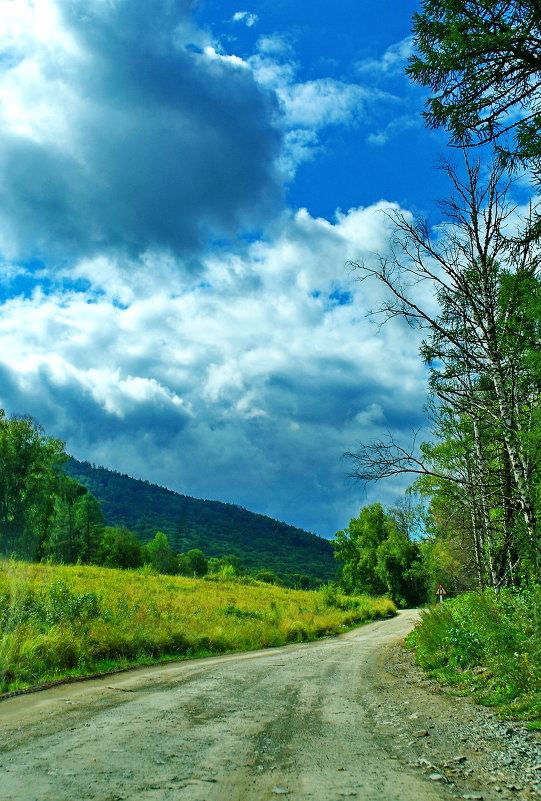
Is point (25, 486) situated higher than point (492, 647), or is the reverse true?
point (25, 486)

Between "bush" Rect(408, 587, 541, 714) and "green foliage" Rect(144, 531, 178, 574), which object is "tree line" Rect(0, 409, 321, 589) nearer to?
"green foliage" Rect(144, 531, 178, 574)

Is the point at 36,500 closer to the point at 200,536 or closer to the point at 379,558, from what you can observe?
the point at 379,558

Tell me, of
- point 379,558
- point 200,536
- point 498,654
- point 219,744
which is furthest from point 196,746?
point 200,536

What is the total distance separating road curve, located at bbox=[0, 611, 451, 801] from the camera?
3.99m

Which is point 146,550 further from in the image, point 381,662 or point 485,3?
point 485,3

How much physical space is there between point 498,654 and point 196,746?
15.8ft

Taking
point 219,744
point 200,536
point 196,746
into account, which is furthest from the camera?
point 200,536

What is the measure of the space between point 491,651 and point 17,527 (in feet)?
151

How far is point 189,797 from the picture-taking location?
3811 millimetres

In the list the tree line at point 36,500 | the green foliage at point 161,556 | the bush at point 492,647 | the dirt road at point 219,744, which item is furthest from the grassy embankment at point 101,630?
the green foliage at point 161,556

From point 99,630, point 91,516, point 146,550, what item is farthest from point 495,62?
point 146,550

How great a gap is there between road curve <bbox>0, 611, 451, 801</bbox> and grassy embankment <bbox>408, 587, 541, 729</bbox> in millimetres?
1794

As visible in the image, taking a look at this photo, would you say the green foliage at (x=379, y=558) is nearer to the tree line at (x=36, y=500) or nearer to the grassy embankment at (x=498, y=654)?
the tree line at (x=36, y=500)

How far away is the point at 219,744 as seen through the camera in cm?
538
